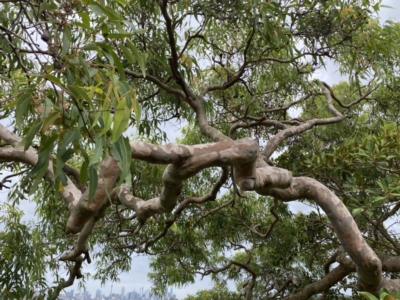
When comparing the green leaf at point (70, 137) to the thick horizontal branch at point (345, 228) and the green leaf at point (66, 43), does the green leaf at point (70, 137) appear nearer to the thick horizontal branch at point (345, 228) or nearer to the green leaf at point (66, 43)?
the green leaf at point (66, 43)

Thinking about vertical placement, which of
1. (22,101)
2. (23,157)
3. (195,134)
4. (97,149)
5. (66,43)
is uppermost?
(195,134)

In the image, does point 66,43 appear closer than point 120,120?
No

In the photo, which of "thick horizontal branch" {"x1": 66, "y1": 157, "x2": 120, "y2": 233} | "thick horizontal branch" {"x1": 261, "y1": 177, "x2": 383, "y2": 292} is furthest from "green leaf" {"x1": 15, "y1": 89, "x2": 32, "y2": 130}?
"thick horizontal branch" {"x1": 261, "y1": 177, "x2": 383, "y2": 292}

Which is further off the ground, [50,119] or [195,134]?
[195,134]

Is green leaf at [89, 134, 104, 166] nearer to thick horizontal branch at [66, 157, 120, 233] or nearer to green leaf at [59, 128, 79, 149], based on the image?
green leaf at [59, 128, 79, 149]

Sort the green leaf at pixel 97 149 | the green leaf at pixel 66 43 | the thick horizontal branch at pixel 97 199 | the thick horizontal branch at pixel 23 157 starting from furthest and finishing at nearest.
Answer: the thick horizontal branch at pixel 23 157 < the thick horizontal branch at pixel 97 199 < the green leaf at pixel 66 43 < the green leaf at pixel 97 149

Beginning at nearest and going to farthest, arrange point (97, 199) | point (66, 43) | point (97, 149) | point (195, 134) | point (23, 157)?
point (97, 149) → point (66, 43) → point (97, 199) → point (23, 157) → point (195, 134)

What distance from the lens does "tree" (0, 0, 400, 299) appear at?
85 centimetres

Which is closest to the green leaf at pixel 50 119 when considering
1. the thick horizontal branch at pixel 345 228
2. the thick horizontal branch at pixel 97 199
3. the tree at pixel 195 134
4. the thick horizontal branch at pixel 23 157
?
the tree at pixel 195 134

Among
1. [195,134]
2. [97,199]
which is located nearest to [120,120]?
[97,199]

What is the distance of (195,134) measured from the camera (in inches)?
163

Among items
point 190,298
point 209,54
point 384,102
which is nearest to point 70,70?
point 209,54

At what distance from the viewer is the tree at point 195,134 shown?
2.80 feet

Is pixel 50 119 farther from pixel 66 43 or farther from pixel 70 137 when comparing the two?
pixel 66 43
